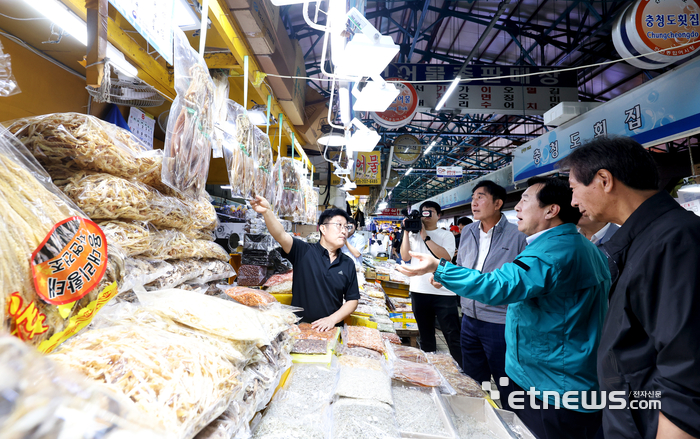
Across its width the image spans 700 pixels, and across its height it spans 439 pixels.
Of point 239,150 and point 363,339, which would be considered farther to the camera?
point 363,339

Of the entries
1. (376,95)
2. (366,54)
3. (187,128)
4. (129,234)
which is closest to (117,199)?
(129,234)

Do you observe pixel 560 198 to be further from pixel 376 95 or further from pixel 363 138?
pixel 363 138

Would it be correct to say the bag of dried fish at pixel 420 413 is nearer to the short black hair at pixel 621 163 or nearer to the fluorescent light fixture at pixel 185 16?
the short black hair at pixel 621 163

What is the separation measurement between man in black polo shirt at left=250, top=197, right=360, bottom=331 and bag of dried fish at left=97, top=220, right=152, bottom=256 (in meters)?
1.11

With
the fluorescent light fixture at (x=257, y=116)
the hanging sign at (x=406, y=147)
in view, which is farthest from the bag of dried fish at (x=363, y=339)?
the hanging sign at (x=406, y=147)

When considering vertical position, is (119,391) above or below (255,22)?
below

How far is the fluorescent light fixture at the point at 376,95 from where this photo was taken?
198 centimetres

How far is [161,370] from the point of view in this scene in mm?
668

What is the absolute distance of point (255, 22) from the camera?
182 centimetres

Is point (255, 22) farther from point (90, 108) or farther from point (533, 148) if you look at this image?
point (533, 148)

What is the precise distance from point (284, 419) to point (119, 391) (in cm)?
→ 67

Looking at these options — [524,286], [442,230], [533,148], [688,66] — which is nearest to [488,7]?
[533,148]

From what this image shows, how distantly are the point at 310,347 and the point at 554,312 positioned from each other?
1.35m

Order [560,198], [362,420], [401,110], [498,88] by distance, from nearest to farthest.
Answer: [362,420]
[560,198]
[401,110]
[498,88]
